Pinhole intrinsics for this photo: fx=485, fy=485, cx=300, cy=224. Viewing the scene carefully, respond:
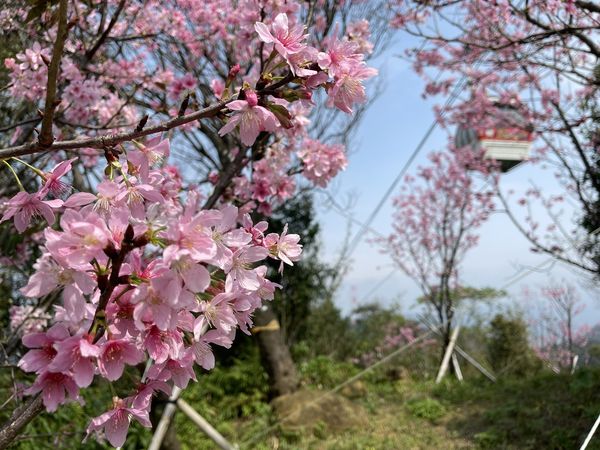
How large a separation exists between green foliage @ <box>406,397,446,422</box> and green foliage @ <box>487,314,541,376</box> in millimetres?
2829

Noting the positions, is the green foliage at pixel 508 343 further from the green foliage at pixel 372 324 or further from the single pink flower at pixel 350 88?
the single pink flower at pixel 350 88

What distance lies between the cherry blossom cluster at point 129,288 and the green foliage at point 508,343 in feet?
24.7

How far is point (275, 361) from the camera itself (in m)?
5.93

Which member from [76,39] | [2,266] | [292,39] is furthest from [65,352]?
[2,266]

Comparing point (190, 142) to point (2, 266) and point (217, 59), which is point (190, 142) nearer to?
point (217, 59)

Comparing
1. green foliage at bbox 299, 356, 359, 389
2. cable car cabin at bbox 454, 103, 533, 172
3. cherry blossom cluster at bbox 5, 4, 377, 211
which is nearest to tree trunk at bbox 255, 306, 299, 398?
green foliage at bbox 299, 356, 359, 389

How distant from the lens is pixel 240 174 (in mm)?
2439

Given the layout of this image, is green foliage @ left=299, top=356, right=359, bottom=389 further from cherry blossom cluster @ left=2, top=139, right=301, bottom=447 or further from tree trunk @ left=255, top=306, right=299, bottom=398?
cherry blossom cluster @ left=2, top=139, right=301, bottom=447

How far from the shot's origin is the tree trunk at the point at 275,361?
5832 mm

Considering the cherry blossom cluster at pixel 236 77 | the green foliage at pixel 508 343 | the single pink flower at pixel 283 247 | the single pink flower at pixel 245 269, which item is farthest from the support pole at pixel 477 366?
the single pink flower at pixel 245 269

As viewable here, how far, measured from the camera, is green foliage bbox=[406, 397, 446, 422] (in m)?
4.80

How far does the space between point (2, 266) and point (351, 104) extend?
3.01 meters

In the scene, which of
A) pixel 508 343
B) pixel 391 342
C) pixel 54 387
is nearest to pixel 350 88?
pixel 54 387

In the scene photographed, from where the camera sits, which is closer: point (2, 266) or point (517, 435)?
point (2, 266)
